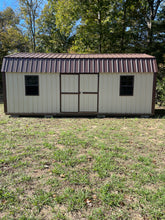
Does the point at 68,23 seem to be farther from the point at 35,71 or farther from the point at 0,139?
the point at 0,139

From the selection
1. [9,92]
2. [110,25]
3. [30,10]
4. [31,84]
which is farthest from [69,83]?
[30,10]

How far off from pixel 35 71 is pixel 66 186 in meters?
6.64

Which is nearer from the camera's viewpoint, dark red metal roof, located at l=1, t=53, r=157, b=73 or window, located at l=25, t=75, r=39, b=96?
dark red metal roof, located at l=1, t=53, r=157, b=73

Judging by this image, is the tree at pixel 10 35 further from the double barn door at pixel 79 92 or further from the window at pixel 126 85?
the window at pixel 126 85

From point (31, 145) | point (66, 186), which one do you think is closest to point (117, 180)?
point (66, 186)

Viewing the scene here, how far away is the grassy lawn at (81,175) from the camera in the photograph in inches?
104

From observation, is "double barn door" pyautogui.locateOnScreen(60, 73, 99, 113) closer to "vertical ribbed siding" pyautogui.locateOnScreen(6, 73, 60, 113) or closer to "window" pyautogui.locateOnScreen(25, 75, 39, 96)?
"vertical ribbed siding" pyautogui.locateOnScreen(6, 73, 60, 113)

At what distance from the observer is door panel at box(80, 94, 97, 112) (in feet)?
30.4

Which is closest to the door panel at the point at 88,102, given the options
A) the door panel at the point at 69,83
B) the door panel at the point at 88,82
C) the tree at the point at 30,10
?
the door panel at the point at 88,82

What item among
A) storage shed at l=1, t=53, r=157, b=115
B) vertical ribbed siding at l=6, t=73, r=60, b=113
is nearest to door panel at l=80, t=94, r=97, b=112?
storage shed at l=1, t=53, r=157, b=115

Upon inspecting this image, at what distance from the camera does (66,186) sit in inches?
125

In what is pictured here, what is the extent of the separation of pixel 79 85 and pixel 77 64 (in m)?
0.99

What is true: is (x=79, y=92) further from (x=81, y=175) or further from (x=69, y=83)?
(x=81, y=175)

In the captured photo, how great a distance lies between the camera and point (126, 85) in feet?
29.9
